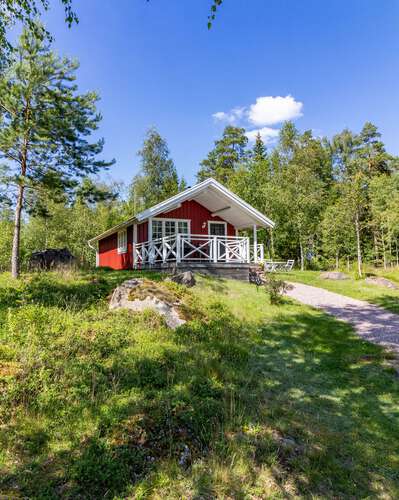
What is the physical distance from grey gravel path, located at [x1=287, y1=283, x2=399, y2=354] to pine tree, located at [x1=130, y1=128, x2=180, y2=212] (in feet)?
71.4

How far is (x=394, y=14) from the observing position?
820 cm

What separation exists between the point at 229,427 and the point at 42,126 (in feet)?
34.4

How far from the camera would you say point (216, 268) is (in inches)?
470

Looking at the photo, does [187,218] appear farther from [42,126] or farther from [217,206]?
[42,126]

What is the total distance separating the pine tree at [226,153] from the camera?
40394 millimetres

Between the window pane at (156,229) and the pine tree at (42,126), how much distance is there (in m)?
4.56

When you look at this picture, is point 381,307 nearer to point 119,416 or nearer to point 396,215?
point 119,416

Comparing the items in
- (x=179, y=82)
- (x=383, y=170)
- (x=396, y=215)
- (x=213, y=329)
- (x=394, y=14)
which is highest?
(x=383, y=170)

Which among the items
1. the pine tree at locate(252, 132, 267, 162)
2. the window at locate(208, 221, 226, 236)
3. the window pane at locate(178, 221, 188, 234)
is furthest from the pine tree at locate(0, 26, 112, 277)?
the pine tree at locate(252, 132, 267, 162)

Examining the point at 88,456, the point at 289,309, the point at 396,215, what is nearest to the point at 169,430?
the point at 88,456

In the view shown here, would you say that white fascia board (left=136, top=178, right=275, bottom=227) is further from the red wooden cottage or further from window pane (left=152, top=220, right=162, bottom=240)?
window pane (left=152, top=220, right=162, bottom=240)

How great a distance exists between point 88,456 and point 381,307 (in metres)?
9.61

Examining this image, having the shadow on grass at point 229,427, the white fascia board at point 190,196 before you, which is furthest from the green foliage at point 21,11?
the white fascia board at point 190,196

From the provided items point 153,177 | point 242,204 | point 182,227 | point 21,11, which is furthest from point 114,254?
point 21,11
